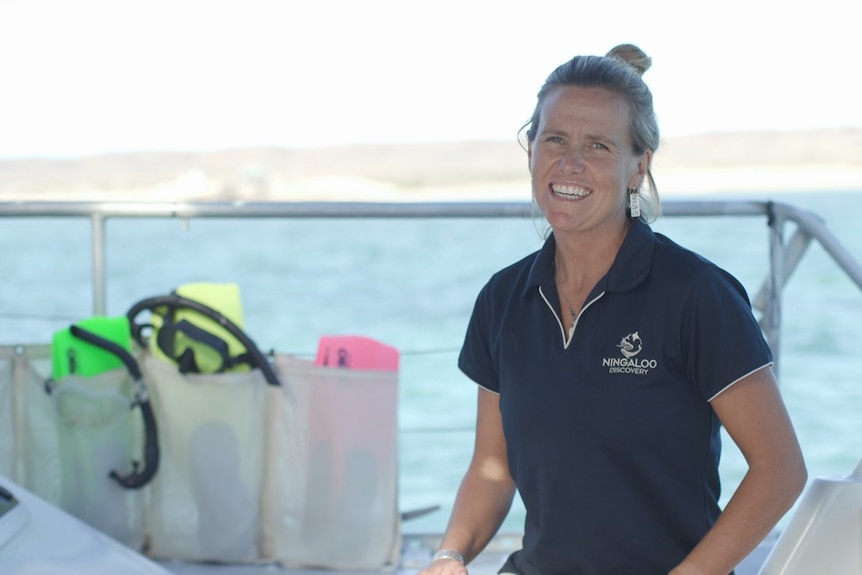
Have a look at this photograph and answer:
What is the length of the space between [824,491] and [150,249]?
90.5ft

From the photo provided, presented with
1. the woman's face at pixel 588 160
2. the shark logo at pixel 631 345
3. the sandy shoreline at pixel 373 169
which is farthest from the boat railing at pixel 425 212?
the sandy shoreline at pixel 373 169

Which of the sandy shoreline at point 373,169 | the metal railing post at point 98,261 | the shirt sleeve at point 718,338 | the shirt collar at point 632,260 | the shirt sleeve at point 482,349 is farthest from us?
the sandy shoreline at point 373,169

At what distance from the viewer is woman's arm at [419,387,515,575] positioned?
6.18 feet

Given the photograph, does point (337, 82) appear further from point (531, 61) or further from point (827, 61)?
point (827, 61)

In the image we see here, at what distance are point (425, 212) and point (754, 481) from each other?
1.54m

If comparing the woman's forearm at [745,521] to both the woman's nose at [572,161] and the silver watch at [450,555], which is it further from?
the woman's nose at [572,161]

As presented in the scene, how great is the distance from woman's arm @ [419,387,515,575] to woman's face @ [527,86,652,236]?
371 millimetres

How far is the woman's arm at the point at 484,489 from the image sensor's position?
188 cm

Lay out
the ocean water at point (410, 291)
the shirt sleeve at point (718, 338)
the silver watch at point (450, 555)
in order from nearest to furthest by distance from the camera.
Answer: the shirt sleeve at point (718, 338) → the silver watch at point (450, 555) → the ocean water at point (410, 291)

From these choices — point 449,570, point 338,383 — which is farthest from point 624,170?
point 338,383

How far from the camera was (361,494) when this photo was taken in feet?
9.71

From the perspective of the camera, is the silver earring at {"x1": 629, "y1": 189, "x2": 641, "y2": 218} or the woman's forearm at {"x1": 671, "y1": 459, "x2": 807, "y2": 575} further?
the silver earring at {"x1": 629, "y1": 189, "x2": 641, "y2": 218}

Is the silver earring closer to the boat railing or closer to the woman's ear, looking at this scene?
the woman's ear

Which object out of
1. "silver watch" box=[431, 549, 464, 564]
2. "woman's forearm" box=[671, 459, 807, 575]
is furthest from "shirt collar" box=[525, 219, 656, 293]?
"silver watch" box=[431, 549, 464, 564]
